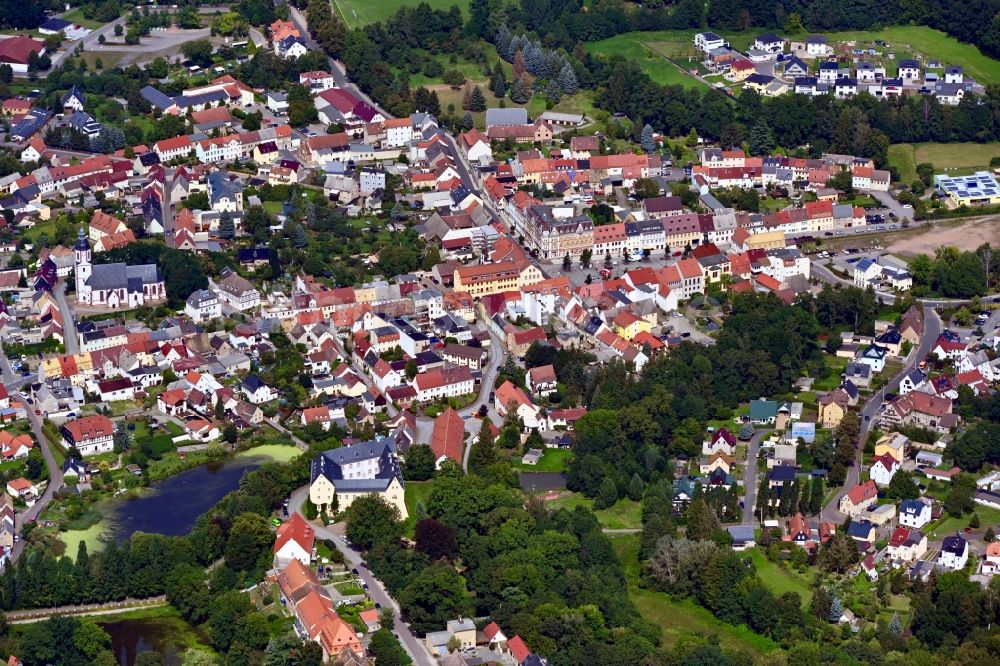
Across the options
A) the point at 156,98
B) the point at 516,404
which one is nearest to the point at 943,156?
the point at 516,404

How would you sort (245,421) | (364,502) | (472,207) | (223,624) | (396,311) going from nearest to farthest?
1. (223,624)
2. (364,502)
3. (245,421)
4. (396,311)
5. (472,207)

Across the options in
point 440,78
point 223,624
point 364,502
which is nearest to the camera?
point 223,624

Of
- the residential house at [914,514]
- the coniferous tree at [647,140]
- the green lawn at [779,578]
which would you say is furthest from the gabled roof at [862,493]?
the coniferous tree at [647,140]

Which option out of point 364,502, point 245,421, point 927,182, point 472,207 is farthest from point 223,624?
point 927,182

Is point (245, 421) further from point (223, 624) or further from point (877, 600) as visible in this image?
point (877, 600)

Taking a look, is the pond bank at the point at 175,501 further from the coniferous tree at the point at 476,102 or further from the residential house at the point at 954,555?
the coniferous tree at the point at 476,102

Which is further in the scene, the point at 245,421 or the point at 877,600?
the point at 245,421

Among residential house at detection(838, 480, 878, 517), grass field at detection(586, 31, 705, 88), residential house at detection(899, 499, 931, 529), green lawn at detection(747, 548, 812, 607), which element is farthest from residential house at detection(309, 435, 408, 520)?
grass field at detection(586, 31, 705, 88)

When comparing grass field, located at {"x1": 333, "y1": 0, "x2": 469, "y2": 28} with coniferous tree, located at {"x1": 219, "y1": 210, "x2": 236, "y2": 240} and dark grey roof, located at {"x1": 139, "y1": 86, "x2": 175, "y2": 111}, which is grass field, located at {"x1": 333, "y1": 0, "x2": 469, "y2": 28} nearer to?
dark grey roof, located at {"x1": 139, "y1": 86, "x2": 175, "y2": 111}
